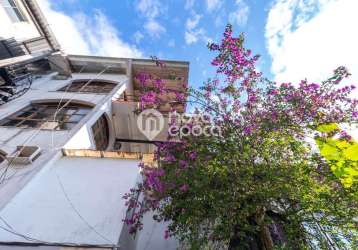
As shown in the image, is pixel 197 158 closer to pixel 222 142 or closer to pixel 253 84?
pixel 222 142

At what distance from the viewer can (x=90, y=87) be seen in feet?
48.0

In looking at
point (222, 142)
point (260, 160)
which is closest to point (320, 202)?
point (260, 160)

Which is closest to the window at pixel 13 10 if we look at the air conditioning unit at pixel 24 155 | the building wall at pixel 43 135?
the building wall at pixel 43 135

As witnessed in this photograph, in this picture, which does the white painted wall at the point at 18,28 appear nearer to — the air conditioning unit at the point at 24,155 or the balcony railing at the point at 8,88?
the balcony railing at the point at 8,88

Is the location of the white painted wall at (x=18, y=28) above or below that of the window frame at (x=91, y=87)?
above

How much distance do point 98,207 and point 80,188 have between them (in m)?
1.00

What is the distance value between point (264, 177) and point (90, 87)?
1281cm

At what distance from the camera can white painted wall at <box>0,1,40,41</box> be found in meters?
13.5

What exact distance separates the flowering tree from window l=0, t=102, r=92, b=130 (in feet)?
18.2

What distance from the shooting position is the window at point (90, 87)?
539 inches

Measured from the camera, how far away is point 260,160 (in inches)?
213

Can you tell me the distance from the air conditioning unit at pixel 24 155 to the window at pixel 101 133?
3.34 metres

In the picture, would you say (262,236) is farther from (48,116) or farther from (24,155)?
(48,116)

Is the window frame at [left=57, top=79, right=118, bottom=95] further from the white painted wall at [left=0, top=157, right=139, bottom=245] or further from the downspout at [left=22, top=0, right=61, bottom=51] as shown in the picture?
the white painted wall at [left=0, top=157, right=139, bottom=245]
